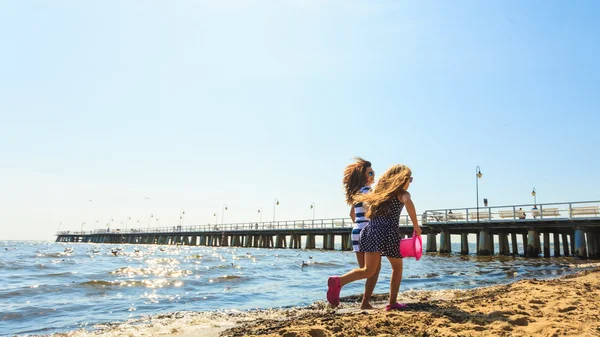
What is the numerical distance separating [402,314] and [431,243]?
24878 millimetres

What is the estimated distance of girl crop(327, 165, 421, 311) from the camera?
4309 millimetres

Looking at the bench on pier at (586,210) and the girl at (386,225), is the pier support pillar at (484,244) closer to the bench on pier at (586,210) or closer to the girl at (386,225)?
the bench on pier at (586,210)

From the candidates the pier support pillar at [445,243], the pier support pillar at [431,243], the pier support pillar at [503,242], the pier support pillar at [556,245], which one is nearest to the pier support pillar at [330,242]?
the pier support pillar at [431,243]

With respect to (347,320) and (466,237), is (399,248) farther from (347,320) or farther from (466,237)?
(466,237)

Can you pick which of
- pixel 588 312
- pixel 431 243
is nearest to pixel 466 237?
pixel 431 243

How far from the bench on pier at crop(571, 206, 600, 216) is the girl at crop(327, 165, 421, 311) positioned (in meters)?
20.5

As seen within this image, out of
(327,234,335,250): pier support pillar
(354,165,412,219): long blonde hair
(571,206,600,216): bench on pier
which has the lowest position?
(327,234,335,250): pier support pillar

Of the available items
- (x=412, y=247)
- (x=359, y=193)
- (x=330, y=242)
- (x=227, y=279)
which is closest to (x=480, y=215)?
(x=330, y=242)

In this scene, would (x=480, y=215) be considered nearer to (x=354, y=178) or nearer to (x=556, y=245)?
(x=556, y=245)

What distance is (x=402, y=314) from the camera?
3.97 metres

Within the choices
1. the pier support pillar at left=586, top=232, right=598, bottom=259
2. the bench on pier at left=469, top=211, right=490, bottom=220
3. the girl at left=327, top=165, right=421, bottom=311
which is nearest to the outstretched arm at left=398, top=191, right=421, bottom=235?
the girl at left=327, top=165, right=421, bottom=311

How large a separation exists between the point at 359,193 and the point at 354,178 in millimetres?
260

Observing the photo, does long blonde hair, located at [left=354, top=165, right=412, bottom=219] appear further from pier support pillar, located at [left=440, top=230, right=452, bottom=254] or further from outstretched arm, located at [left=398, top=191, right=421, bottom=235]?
pier support pillar, located at [left=440, top=230, right=452, bottom=254]

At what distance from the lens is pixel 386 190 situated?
170 inches
